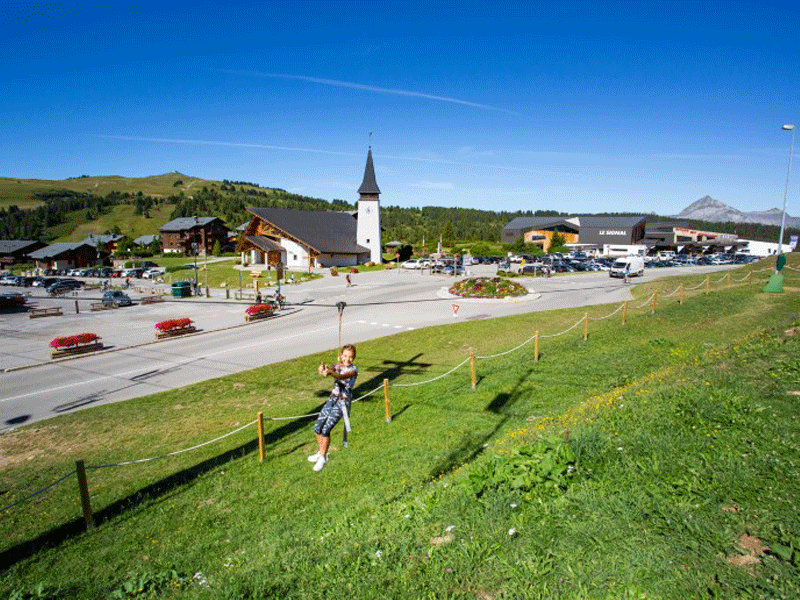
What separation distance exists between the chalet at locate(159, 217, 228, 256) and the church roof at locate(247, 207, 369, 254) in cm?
4301

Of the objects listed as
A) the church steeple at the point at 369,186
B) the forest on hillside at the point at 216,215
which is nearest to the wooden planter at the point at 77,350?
the church steeple at the point at 369,186

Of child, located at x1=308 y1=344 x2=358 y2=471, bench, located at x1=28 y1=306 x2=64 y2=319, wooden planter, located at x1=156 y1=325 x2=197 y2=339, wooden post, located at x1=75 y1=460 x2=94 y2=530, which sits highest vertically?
child, located at x1=308 y1=344 x2=358 y2=471

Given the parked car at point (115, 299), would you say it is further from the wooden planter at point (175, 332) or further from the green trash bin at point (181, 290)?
the wooden planter at point (175, 332)

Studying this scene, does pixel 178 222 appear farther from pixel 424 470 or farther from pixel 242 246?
pixel 424 470

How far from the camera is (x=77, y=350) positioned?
2169cm

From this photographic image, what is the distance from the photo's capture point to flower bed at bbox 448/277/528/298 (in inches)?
1347

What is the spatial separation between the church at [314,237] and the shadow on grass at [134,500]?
167 feet

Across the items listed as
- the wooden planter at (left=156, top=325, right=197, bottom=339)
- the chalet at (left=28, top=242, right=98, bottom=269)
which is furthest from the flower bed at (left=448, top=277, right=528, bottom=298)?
the chalet at (left=28, top=242, right=98, bottom=269)

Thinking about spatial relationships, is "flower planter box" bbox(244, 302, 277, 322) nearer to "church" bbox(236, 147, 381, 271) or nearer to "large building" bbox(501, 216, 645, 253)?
"church" bbox(236, 147, 381, 271)

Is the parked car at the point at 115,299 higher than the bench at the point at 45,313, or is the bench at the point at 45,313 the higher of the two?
the parked car at the point at 115,299

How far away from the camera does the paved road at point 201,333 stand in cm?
1650

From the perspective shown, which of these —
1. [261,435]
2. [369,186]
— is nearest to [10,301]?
[261,435]

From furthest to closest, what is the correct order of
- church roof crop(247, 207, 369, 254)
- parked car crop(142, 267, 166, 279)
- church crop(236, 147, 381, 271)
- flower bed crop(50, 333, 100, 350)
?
parked car crop(142, 267, 166, 279) < church roof crop(247, 207, 369, 254) < church crop(236, 147, 381, 271) < flower bed crop(50, 333, 100, 350)

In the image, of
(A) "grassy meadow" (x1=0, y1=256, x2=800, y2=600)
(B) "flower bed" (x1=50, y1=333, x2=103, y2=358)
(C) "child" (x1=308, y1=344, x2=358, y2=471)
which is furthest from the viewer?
(B) "flower bed" (x1=50, y1=333, x2=103, y2=358)
